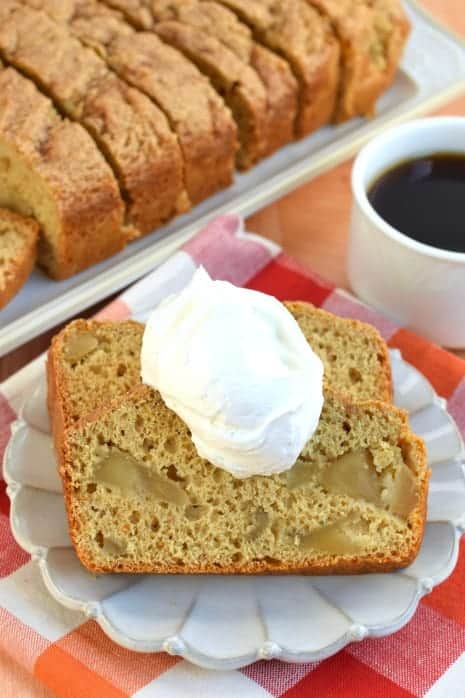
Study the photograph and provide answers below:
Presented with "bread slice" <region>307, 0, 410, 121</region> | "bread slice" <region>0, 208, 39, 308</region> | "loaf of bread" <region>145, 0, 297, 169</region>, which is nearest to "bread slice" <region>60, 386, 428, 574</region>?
"bread slice" <region>0, 208, 39, 308</region>

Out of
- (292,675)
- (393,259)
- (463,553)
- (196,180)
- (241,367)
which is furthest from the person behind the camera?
(196,180)

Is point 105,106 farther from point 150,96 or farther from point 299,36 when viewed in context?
A: point 299,36

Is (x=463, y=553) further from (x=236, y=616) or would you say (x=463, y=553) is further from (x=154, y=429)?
(x=154, y=429)

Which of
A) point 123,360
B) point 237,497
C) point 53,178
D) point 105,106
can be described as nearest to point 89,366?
point 123,360

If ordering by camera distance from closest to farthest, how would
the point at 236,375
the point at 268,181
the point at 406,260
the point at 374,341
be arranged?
the point at 236,375, the point at 374,341, the point at 406,260, the point at 268,181

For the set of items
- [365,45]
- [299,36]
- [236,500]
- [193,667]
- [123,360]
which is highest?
[299,36]

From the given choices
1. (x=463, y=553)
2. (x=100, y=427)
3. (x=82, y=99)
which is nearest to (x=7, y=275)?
(x=82, y=99)
